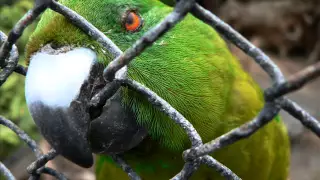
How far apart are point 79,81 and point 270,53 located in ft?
11.5

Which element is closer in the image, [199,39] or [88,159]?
[88,159]

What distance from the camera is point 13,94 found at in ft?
7.63

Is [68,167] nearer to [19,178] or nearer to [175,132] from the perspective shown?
[19,178]

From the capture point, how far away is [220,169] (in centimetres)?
69

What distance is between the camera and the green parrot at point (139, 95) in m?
0.75

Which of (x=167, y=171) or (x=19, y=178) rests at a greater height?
(x=167, y=171)

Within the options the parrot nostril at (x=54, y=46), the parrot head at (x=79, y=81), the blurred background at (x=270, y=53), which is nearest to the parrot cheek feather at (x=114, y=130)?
the parrot head at (x=79, y=81)

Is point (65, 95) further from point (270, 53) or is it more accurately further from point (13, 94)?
point (270, 53)

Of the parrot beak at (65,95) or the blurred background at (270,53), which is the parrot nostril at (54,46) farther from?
the blurred background at (270,53)

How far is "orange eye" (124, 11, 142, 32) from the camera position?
99cm

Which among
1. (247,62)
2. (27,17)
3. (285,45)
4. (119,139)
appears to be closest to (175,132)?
(119,139)

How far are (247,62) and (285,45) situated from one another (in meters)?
0.84

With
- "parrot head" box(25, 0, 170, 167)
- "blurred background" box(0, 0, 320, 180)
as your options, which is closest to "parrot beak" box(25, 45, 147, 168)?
"parrot head" box(25, 0, 170, 167)

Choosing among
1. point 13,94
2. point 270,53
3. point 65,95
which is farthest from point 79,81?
point 270,53
